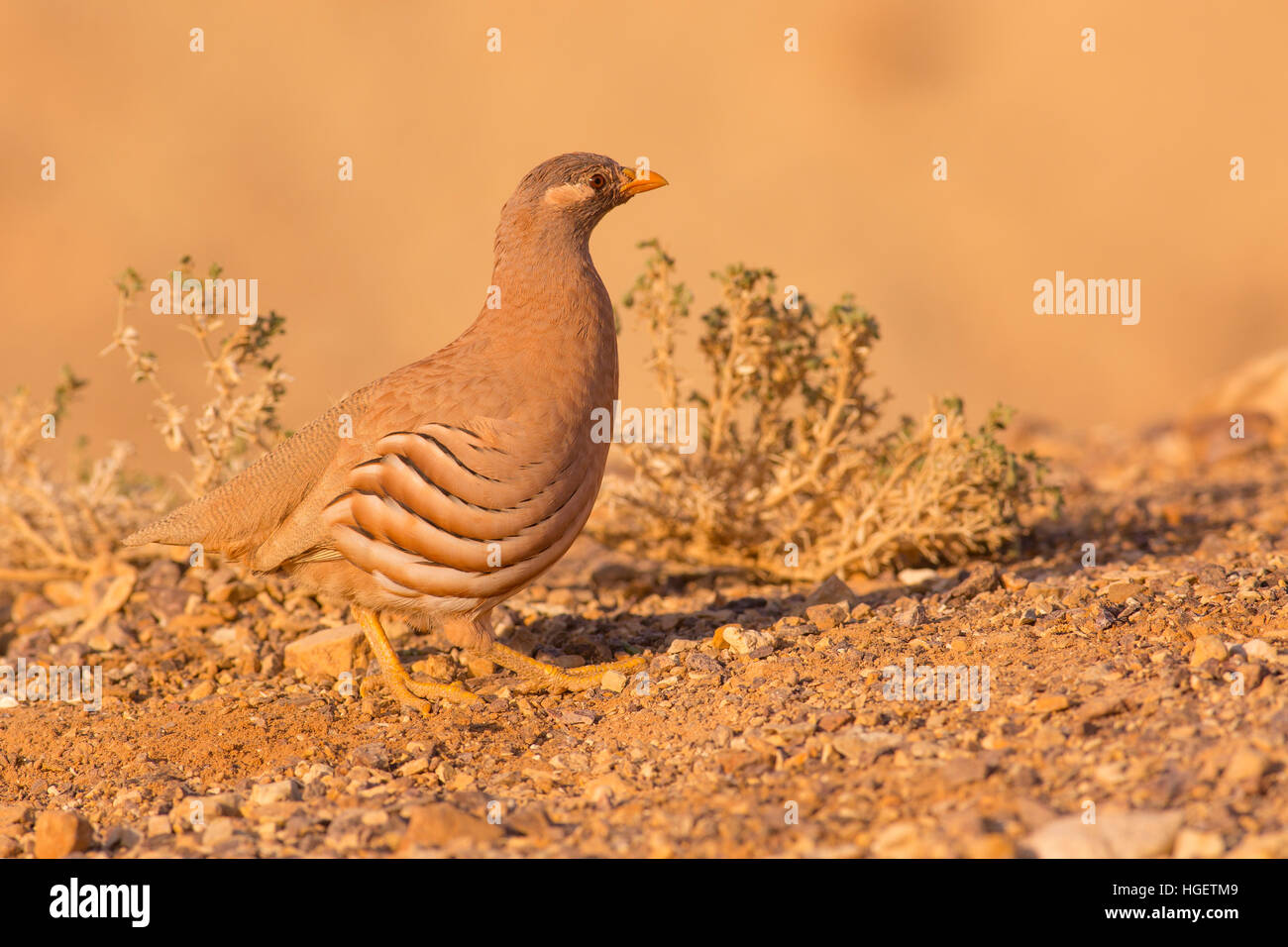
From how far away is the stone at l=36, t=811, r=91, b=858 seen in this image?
503 cm

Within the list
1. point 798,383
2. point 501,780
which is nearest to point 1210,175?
point 798,383

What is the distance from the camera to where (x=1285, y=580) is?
6645 millimetres

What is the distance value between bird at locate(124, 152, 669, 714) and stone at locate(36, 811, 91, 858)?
6.30ft

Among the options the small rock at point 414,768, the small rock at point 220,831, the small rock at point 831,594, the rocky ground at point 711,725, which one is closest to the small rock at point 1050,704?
the rocky ground at point 711,725

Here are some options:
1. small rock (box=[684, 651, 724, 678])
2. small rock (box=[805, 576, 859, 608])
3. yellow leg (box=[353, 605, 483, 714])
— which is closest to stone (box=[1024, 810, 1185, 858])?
small rock (box=[684, 651, 724, 678])

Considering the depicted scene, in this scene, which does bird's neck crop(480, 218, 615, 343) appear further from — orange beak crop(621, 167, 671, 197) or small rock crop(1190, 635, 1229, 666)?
small rock crop(1190, 635, 1229, 666)

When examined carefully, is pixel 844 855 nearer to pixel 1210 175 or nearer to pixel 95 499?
pixel 95 499

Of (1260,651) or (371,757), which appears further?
(371,757)

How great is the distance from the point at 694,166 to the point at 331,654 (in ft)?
58.5

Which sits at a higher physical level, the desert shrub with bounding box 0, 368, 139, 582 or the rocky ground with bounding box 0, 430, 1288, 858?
the desert shrub with bounding box 0, 368, 139, 582

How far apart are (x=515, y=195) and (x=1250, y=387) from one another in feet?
35.5

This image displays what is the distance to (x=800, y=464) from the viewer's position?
29.8ft

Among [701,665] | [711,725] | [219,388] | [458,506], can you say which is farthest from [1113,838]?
[219,388]

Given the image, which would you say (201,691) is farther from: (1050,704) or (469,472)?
(1050,704)
